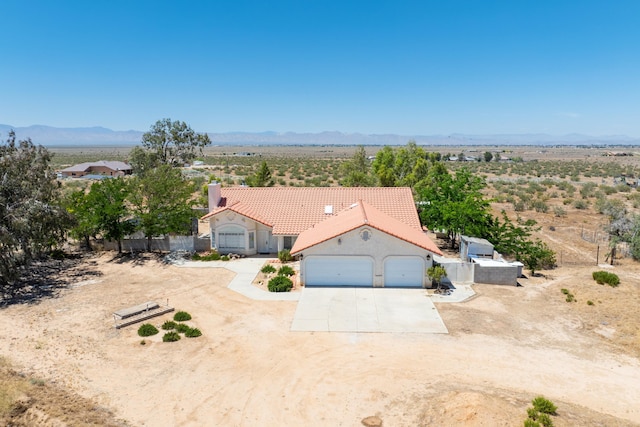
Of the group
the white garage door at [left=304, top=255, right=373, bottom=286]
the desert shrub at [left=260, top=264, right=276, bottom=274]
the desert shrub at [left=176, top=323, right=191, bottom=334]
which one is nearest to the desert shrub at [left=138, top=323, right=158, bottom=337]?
the desert shrub at [left=176, top=323, right=191, bottom=334]

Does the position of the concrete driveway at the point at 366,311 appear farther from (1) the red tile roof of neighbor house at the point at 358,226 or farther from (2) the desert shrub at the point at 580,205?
(2) the desert shrub at the point at 580,205

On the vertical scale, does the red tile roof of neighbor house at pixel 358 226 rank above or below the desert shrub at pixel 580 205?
above

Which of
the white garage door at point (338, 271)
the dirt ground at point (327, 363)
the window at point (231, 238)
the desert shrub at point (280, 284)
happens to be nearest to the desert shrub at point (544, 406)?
the dirt ground at point (327, 363)

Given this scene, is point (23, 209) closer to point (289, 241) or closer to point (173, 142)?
point (289, 241)

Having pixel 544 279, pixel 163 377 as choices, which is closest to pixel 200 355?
pixel 163 377

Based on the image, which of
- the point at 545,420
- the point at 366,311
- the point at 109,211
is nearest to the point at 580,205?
the point at 366,311
